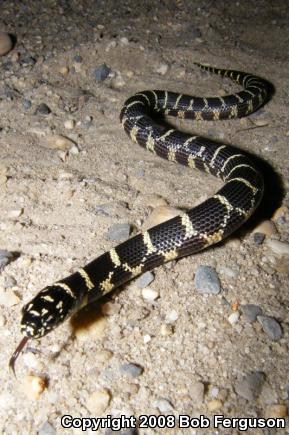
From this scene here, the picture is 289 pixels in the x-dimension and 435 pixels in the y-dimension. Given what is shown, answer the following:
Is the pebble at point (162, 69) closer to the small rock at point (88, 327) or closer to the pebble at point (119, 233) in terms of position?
the pebble at point (119, 233)

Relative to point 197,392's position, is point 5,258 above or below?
above

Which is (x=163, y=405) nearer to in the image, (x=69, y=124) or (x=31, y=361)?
(x=31, y=361)

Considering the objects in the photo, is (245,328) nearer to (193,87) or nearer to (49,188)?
(49,188)

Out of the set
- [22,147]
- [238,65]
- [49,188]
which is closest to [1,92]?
[22,147]

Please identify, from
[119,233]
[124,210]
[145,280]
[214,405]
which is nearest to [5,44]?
[124,210]

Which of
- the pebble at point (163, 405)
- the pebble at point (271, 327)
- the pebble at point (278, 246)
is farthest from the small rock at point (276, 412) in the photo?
the pebble at point (278, 246)

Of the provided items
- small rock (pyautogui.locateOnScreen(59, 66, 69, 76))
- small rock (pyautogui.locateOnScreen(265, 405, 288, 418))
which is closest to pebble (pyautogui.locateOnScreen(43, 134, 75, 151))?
small rock (pyautogui.locateOnScreen(59, 66, 69, 76))
